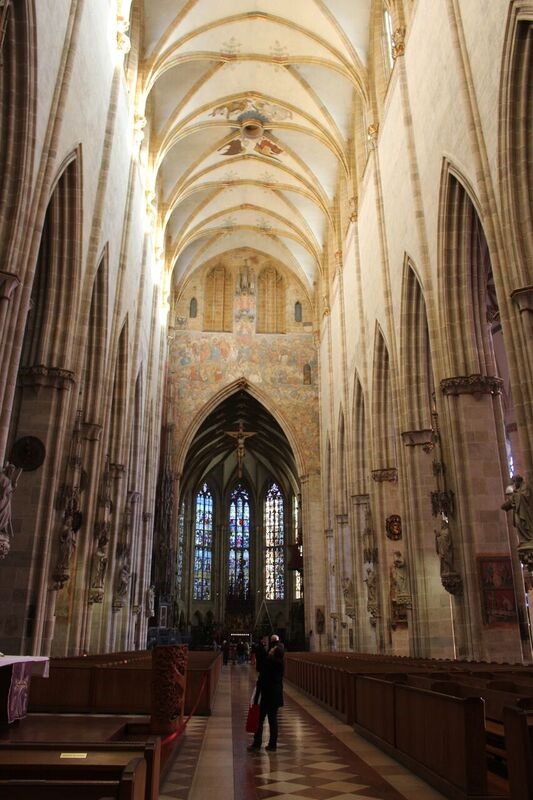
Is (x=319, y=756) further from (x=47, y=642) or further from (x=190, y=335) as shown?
(x=190, y=335)

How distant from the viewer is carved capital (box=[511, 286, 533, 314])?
9453 mm

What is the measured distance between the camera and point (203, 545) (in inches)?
1823

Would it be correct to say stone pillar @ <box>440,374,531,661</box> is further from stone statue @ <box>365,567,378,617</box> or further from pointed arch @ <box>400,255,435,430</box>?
stone statue @ <box>365,567,378,617</box>

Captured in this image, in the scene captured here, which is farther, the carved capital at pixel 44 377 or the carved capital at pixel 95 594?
the carved capital at pixel 95 594

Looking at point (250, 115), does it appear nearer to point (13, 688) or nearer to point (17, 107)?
point (17, 107)

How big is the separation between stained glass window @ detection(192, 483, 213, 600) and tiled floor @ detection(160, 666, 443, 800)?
37669 millimetres

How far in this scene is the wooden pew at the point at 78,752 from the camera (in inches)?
104

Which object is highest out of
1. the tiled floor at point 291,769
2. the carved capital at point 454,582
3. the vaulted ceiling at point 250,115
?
the vaulted ceiling at point 250,115

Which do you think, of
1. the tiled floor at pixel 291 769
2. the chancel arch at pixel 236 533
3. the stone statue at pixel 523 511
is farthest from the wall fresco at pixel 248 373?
the tiled floor at pixel 291 769

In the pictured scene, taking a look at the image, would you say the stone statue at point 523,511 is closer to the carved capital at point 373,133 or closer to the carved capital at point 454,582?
the carved capital at point 454,582

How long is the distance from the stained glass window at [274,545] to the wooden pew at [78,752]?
43.6 metres

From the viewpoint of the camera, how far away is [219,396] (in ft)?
105

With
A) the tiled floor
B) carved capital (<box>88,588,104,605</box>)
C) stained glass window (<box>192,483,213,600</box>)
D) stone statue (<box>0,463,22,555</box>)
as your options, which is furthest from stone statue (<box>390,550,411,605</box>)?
stained glass window (<box>192,483,213,600</box>)

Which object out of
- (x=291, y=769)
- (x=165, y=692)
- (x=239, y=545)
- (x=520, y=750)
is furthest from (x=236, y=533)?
(x=520, y=750)
